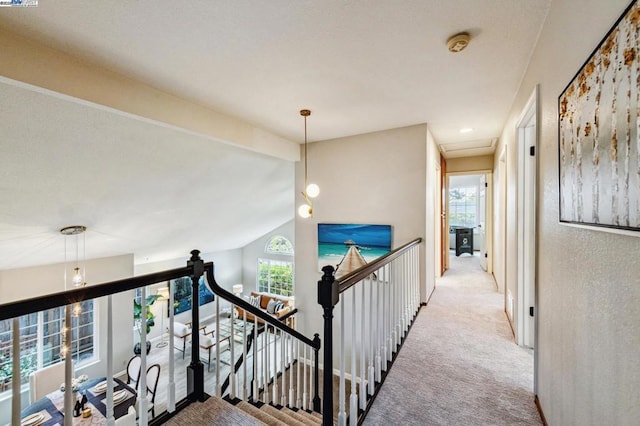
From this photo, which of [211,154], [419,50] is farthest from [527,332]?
[211,154]

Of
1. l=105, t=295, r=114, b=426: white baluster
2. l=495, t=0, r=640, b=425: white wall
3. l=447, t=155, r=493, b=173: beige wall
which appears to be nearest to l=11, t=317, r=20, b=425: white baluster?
l=105, t=295, r=114, b=426: white baluster

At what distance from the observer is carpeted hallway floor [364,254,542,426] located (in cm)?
174

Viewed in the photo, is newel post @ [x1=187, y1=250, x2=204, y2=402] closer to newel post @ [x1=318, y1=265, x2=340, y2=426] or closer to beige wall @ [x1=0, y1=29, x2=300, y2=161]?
newel post @ [x1=318, y1=265, x2=340, y2=426]

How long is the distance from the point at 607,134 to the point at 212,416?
2360 millimetres

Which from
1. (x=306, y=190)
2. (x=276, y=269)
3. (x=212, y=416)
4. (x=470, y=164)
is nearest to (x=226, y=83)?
(x=306, y=190)

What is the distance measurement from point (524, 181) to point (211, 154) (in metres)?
3.80

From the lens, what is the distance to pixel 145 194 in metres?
4.01

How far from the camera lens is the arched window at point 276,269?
10.2 metres

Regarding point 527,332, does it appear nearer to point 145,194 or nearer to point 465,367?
point 465,367

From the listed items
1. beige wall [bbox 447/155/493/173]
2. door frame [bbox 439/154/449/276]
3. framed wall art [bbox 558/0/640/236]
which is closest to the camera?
framed wall art [bbox 558/0/640/236]

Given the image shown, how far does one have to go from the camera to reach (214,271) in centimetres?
677

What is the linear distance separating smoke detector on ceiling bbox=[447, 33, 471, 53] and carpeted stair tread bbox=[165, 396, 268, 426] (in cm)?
284

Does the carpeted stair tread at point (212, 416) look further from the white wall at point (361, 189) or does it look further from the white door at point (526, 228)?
the white wall at point (361, 189)

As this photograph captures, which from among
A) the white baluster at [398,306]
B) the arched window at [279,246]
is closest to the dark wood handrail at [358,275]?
the white baluster at [398,306]
